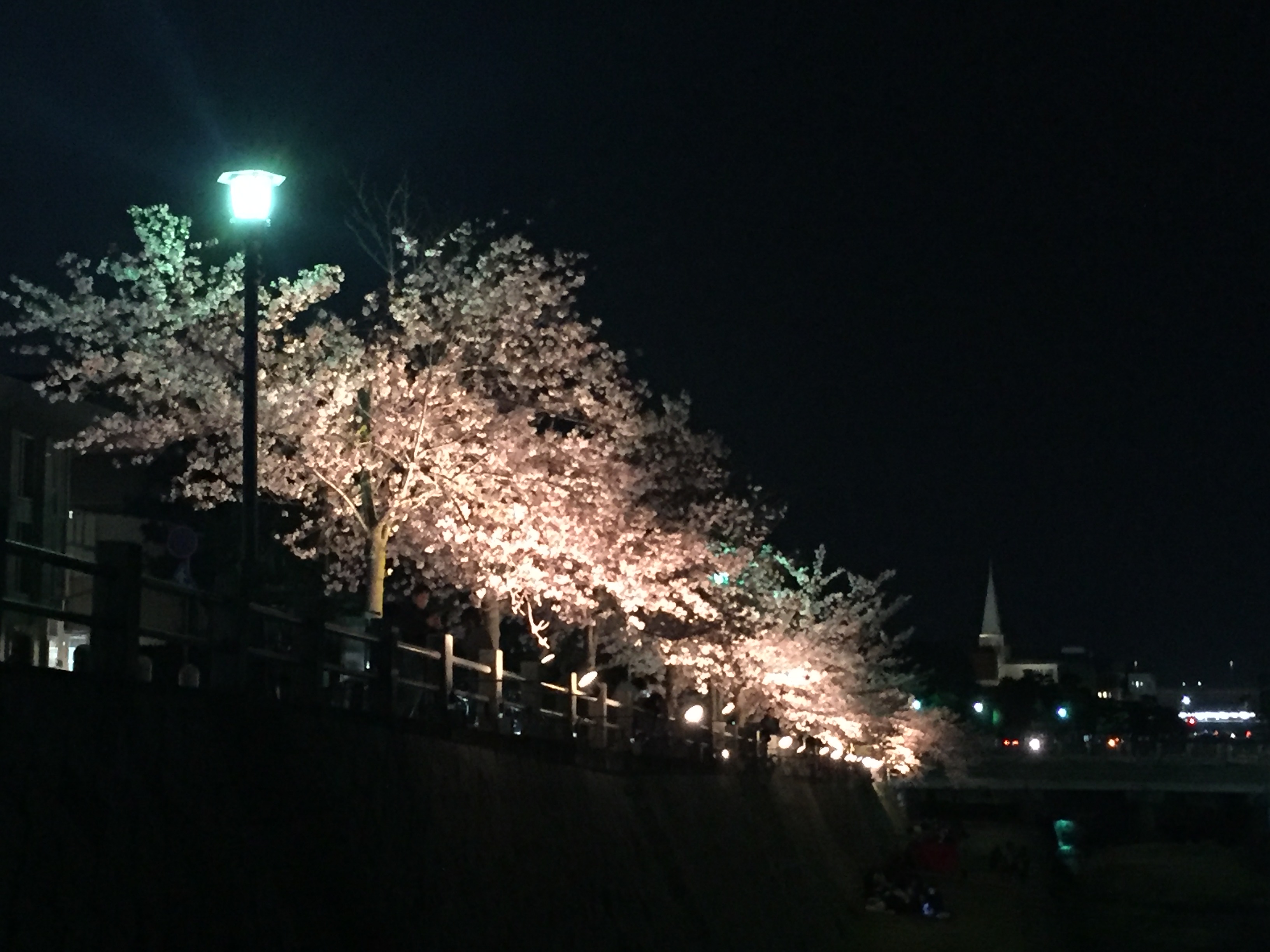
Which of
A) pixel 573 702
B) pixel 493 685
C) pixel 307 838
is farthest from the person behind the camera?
pixel 573 702

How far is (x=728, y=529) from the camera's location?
32156 mm

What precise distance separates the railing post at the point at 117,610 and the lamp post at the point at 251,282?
406cm

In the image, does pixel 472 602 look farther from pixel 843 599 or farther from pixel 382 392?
pixel 843 599

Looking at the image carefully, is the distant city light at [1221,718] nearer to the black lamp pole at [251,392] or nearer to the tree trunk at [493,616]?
the tree trunk at [493,616]

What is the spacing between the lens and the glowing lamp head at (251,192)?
14477 millimetres

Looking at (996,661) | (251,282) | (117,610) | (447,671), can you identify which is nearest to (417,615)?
(447,671)

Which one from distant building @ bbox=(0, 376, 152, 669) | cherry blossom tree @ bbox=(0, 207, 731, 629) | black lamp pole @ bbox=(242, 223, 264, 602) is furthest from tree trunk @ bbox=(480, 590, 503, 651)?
black lamp pole @ bbox=(242, 223, 264, 602)

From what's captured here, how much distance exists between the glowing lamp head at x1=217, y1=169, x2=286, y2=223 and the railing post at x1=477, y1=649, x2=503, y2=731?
19.2 feet

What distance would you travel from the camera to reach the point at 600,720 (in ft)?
72.0

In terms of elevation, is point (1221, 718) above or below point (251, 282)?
above

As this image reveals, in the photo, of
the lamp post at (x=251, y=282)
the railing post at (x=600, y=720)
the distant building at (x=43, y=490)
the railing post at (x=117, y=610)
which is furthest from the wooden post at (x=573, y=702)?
the railing post at (x=117, y=610)

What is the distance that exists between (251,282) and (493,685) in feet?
19.1

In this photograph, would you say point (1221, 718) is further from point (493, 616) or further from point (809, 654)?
point (493, 616)

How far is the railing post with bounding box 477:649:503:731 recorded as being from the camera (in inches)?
702
